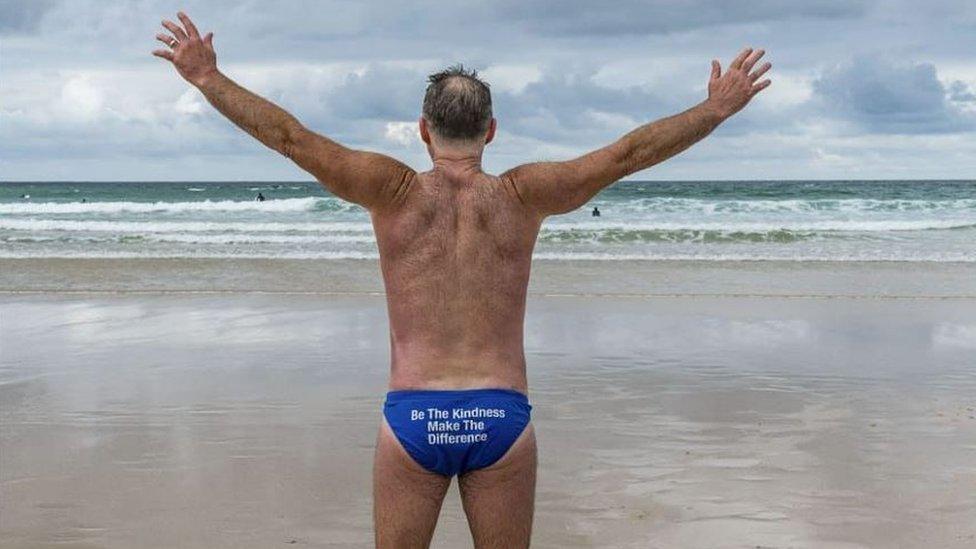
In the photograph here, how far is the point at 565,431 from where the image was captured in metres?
7.77

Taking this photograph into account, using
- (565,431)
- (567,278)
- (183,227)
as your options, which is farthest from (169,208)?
(565,431)

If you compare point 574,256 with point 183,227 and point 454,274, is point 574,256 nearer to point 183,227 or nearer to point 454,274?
point 183,227

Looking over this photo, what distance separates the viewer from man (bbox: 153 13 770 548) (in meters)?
3.12

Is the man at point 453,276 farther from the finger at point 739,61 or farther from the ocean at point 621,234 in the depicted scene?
the ocean at point 621,234

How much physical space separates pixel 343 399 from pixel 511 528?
582 cm

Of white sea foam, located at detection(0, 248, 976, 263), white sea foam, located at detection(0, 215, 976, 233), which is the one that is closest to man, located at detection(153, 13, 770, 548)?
white sea foam, located at detection(0, 248, 976, 263)

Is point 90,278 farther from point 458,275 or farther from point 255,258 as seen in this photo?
point 458,275

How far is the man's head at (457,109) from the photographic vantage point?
10.1ft

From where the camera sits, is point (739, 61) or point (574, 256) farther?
point (574, 256)

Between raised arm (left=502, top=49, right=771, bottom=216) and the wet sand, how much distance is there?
8.94 feet

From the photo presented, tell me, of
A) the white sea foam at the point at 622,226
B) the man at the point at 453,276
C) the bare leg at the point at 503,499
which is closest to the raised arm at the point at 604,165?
the man at the point at 453,276

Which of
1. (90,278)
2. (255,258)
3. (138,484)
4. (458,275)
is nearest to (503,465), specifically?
(458,275)

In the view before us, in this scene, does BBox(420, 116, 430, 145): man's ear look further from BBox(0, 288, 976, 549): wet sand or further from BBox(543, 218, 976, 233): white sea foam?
BBox(543, 218, 976, 233): white sea foam

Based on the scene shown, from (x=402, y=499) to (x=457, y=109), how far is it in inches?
43.2
